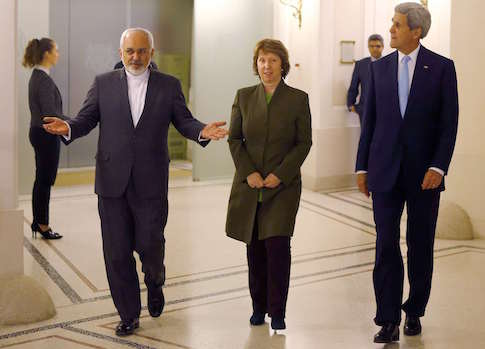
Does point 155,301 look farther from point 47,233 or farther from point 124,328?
point 47,233

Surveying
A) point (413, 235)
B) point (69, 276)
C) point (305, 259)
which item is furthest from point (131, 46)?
point (305, 259)

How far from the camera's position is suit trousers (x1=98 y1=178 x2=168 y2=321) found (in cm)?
459

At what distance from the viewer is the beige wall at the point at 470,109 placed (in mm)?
7371

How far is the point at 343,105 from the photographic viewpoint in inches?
407

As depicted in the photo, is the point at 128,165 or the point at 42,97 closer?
the point at 128,165

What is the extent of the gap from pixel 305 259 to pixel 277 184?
7.20 feet

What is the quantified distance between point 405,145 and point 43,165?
12.3 feet

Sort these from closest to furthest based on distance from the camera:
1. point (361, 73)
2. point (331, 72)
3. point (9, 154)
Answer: point (9, 154)
point (361, 73)
point (331, 72)

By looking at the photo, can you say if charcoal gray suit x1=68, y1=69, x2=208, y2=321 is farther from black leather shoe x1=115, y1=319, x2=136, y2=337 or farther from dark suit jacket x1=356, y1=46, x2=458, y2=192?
dark suit jacket x1=356, y1=46, x2=458, y2=192

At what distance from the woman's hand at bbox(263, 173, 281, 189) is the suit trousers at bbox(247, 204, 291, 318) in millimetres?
238

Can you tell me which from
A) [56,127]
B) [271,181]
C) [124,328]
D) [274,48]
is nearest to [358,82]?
[274,48]

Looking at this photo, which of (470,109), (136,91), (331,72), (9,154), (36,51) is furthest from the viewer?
(331,72)

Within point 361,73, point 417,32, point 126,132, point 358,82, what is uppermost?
point 417,32

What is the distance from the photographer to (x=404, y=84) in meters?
4.47
